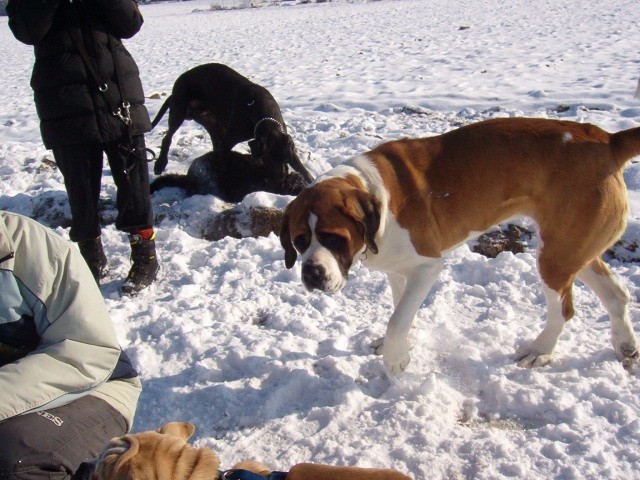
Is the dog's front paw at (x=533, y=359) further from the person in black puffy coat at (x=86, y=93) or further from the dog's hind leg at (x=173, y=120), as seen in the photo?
the dog's hind leg at (x=173, y=120)

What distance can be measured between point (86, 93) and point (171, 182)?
86.5 inches

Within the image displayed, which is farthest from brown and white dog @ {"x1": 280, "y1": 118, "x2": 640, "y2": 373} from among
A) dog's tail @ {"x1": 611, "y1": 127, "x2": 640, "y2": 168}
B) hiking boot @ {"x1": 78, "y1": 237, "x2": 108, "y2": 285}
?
hiking boot @ {"x1": 78, "y1": 237, "x2": 108, "y2": 285}

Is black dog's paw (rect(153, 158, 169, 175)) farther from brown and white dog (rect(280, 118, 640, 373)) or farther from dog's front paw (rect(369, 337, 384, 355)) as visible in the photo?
dog's front paw (rect(369, 337, 384, 355))

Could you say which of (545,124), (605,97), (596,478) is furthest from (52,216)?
(605,97)

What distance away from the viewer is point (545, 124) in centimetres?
313

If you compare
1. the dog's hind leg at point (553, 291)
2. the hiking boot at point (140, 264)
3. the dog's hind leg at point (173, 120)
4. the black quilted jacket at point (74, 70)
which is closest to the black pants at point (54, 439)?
the hiking boot at point (140, 264)

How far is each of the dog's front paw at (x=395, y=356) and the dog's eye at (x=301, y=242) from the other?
621mm

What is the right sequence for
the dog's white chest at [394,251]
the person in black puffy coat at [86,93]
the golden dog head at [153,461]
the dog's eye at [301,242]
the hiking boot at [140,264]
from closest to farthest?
the golden dog head at [153,461], the dog's eye at [301,242], the dog's white chest at [394,251], the person in black puffy coat at [86,93], the hiking boot at [140,264]

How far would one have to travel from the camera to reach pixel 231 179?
564 centimetres

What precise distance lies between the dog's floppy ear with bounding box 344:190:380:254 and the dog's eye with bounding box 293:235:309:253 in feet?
0.85

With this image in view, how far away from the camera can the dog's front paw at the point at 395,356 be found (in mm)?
2916

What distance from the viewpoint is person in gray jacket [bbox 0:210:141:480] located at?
6.54 feet

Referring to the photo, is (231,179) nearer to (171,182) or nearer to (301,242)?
(171,182)

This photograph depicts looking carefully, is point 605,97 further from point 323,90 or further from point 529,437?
point 529,437
